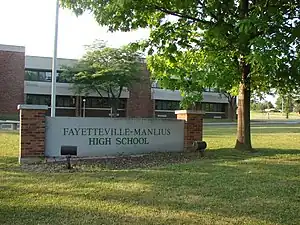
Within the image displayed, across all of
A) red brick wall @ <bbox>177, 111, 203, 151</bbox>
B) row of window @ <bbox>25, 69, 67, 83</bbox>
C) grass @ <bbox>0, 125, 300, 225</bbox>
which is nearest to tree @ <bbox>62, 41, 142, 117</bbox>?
row of window @ <bbox>25, 69, 67, 83</bbox>

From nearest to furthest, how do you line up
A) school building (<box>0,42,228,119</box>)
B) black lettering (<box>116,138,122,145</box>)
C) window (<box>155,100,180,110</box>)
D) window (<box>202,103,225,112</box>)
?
black lettering (<box>116,138,122,145</box>) → school building (<box>0,42,228,119</box>) → window (<box>155,100,180,110</box>) → window (<box>202,103,225,112</box>)

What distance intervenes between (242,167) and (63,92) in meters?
40.6

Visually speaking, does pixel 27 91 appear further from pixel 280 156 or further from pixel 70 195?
pixel 70 195

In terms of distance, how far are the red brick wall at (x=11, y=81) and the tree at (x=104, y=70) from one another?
16.9 ft

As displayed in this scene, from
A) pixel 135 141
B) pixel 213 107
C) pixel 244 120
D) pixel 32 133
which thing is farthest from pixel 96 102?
pixel 32 133

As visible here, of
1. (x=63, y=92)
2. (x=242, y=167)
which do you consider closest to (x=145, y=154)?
(x=242, y=167)

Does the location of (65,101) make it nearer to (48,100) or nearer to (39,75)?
(48,100)

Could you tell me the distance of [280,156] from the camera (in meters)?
12.4

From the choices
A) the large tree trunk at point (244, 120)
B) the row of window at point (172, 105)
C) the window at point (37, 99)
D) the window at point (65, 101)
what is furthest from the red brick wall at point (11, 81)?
the large tree trunk at point (244, 120)

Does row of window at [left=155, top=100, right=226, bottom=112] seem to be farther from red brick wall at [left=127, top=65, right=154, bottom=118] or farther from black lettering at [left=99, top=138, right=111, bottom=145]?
black lettering at [left=99, top=138, right=111, bottom=145]

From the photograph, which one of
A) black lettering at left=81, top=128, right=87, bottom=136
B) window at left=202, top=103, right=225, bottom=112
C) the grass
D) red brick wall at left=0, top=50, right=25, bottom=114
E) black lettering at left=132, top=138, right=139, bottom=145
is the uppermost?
red brick wall at left=0, top=50, right=25, bottom=114

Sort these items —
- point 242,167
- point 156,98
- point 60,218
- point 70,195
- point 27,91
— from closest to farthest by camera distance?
1. point 60,218
2. point 70,195
3. point 242,167
4. point 27,91
5. point 156,98

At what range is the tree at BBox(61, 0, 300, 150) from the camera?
8.70 m

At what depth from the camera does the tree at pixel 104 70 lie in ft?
145
